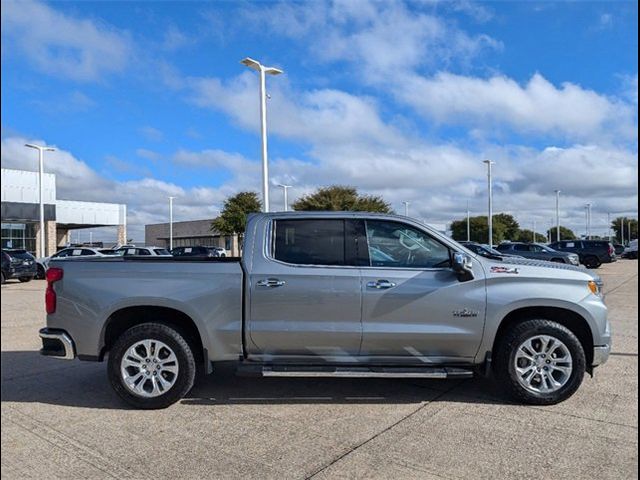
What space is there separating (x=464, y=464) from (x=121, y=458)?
2475 mm

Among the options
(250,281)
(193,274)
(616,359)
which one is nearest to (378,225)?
(250,281)

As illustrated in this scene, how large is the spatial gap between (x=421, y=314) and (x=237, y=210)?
41.7m

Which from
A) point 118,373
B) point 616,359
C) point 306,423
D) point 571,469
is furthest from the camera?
point 616,359

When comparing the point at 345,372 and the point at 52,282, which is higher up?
the point at 52,282

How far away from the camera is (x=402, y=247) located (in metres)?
5.34

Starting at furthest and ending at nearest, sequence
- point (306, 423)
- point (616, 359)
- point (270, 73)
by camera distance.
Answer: point (270, 73) < point (616, 359) < point (306, 423)

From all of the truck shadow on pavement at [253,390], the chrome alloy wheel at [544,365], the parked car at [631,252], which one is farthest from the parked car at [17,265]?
the parked car at [631,252]

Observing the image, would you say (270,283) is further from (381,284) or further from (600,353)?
(600,353)

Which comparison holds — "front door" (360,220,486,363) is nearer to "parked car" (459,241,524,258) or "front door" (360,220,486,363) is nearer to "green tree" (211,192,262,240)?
"parked car" (459,241,524,258)

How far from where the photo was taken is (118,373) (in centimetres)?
502

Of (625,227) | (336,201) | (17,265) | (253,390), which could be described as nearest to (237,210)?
(336,201)

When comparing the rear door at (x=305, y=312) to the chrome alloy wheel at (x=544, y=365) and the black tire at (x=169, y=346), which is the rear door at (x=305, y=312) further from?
the chrome alloy wheel at (x=544, y=365)

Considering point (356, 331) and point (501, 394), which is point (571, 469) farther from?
point (356, 331)

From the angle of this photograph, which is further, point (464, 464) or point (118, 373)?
point (118, 373)
